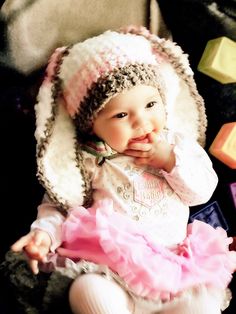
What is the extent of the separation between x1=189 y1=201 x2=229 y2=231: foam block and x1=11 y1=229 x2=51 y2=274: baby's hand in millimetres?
337

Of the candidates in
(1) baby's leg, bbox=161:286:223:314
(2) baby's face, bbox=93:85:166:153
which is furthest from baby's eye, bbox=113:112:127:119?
(1) baby's leg, bbox=161:286:223:314

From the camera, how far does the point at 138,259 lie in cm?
85

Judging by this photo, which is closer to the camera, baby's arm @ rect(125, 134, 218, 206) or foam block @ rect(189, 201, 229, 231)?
baby's arm @ rect(125, 134, 218, 206)

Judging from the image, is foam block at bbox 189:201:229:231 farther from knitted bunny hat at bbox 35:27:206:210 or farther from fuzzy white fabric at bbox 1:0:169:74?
fuzzy white fabric at bbox 1:0:169:74

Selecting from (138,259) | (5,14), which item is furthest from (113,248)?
(5,14)

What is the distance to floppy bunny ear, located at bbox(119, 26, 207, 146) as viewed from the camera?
3.17 feet

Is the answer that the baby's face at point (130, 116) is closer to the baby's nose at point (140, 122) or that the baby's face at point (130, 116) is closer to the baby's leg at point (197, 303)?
the baby's nose at point (140, 122)

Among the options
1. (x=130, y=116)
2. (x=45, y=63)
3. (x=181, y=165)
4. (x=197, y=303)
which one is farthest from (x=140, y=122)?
(x=197, y=303)

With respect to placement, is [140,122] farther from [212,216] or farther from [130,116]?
[212,216]

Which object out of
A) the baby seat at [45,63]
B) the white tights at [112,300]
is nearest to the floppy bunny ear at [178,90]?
the baby seat at [45,63]

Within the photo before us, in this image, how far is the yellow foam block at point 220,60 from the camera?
3.22 ft

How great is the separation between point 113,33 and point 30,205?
0.38 m

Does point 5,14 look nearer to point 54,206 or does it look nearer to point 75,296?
point 54,206

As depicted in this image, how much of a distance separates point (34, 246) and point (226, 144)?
17.2 inches
